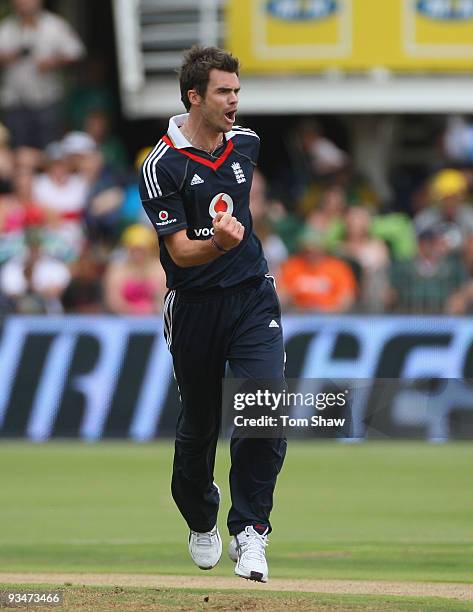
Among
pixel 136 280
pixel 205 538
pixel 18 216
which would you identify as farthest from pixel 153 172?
pixel 18 216

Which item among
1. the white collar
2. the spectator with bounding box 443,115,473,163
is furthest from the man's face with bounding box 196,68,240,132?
the spectator with bounding box 443,115,473,163

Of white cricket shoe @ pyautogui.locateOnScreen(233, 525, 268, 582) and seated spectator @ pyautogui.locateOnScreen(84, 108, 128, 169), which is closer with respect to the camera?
white cricket shoe @ pyautogui.locateOnScreen(233, 525, 268, 582)

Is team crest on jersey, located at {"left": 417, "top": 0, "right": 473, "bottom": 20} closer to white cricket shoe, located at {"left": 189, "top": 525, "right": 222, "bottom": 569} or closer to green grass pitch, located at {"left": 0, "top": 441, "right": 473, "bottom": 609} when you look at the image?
green grass pitch, located at {"left": 0, "top": 441, "right": 473, "bottom": 609}

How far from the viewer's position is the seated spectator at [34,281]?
1541 centimetres

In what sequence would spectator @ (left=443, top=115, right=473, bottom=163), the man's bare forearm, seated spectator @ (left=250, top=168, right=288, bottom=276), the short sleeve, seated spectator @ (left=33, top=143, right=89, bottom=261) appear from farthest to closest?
spectator @ (left=443, top=115, right=473, bottom=163)
seated spectator @ (left=33, top=143, right=89, bottom=261)
seated spectator @ (left=250, top=168, right=288, bottom=276)
the short sleeve
the man's bare forearm

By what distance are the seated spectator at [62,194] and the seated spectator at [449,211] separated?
3793mm

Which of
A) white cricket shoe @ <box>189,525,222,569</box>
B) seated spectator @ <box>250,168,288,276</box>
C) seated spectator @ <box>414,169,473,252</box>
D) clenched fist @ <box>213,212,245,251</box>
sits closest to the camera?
clenched fist @ <box>213,212,245,251</box>

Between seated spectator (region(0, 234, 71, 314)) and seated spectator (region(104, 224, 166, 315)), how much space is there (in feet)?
1.71

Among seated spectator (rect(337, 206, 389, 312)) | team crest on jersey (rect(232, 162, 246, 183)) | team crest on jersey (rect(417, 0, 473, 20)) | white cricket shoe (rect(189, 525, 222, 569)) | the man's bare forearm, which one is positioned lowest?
seated spectator (rect(337, 206, 389, 312))

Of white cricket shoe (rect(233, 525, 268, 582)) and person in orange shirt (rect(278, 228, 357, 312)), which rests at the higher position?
white cricket shoe (rect(233, 525, 268, 582))

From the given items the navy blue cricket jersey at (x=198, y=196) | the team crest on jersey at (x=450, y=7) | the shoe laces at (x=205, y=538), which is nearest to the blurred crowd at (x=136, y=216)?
the team crest on jersey at (x=450, y=7)

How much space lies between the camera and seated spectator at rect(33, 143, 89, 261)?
16.9m

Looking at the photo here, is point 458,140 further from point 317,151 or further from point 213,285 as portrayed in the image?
point 213,285

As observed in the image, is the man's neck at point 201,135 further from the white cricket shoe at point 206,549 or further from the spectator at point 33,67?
the spectator at point 33,67
